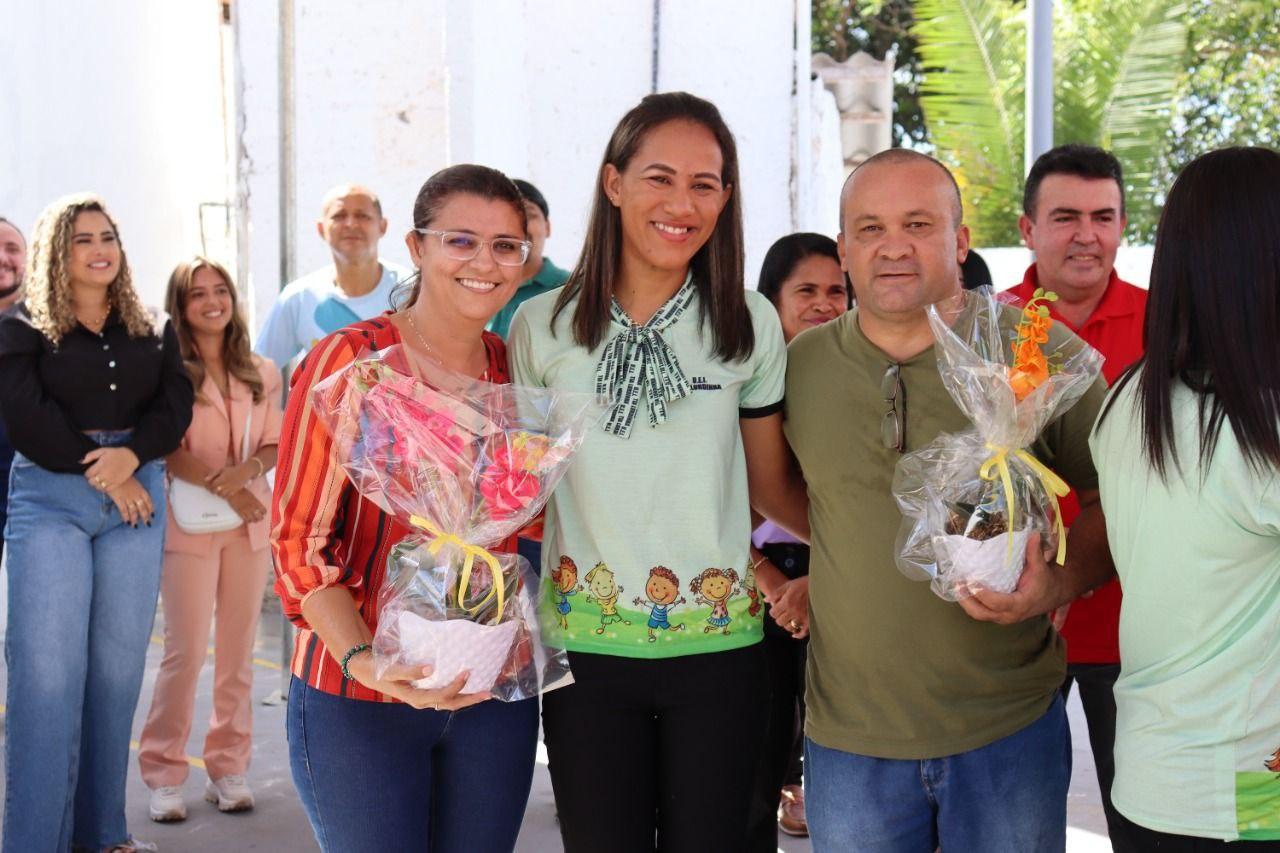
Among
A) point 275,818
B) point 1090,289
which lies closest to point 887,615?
point 1090,289

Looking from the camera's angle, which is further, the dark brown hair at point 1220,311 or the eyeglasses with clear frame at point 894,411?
the eyeglasses with clear frame at point 894,411

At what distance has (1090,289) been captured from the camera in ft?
12.2

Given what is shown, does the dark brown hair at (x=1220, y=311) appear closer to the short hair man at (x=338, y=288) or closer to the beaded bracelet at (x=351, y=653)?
the beaded bracelet at (x=351, y=653)

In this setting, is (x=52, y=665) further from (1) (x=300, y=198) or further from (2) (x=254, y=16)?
(2) (x=254, y=16)

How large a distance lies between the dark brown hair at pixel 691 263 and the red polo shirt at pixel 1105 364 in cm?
79

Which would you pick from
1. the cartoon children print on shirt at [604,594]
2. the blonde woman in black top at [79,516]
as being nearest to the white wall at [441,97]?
the blonde woman in black top at [79,516]

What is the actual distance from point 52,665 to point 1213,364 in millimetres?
3585

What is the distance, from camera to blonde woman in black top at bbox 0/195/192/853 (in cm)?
432

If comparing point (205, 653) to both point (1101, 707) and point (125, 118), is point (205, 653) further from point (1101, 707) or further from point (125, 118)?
point (125, 118)

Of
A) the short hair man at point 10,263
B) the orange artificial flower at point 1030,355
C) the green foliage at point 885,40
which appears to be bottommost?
the orange artificial flower at point 1030,355

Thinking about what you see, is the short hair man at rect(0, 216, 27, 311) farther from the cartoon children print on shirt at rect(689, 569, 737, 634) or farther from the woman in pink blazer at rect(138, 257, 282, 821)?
the cartoon children print on shirt at rect(689, 569, 737, 634)

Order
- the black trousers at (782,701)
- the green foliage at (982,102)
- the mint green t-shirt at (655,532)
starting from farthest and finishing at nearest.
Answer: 1. the green foliage at (982,102)
2. the black trousers at (782,701)
3. the mint green t-shirt at (655,532)

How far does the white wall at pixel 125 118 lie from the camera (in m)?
8.35

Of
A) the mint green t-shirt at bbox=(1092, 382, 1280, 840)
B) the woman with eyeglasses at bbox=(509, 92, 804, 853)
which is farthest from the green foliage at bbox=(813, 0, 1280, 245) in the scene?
the mint green t-shirt at bbox=(1092, 382, 1280, 840)
